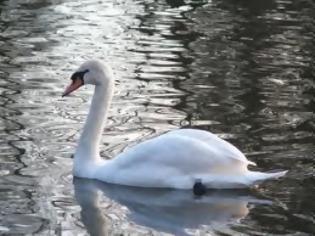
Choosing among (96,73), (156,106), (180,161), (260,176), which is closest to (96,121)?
(96,73)

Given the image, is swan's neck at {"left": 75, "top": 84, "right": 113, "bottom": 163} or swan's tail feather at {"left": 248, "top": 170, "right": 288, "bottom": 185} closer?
swan's tail feather at {"left": 248, "top": 170, "right": 288, "bottom": 185}

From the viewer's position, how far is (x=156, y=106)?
12.5 meters

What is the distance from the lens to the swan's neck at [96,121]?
9742 mm

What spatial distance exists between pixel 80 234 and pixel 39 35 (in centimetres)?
1052

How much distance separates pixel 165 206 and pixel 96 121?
1468 millimetres

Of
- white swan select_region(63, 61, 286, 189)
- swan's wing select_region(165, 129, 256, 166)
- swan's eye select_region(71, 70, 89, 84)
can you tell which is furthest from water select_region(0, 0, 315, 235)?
swan's eye select_region(71, 70, 89, 84)

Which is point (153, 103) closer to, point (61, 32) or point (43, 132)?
point (43, 132)

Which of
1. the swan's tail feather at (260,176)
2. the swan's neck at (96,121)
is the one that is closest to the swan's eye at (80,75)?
the swan's neck at (96,121)

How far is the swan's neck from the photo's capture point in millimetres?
9742

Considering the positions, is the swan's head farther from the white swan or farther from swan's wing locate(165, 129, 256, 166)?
swan's wing locate(165, 129, 256, 166)

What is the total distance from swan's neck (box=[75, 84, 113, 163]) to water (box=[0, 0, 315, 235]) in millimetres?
353

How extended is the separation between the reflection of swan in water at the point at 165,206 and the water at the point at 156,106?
0.02 meters

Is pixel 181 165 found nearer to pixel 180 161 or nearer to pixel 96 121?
pixel 180 161

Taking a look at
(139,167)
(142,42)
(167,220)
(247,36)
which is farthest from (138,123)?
(247,36)
